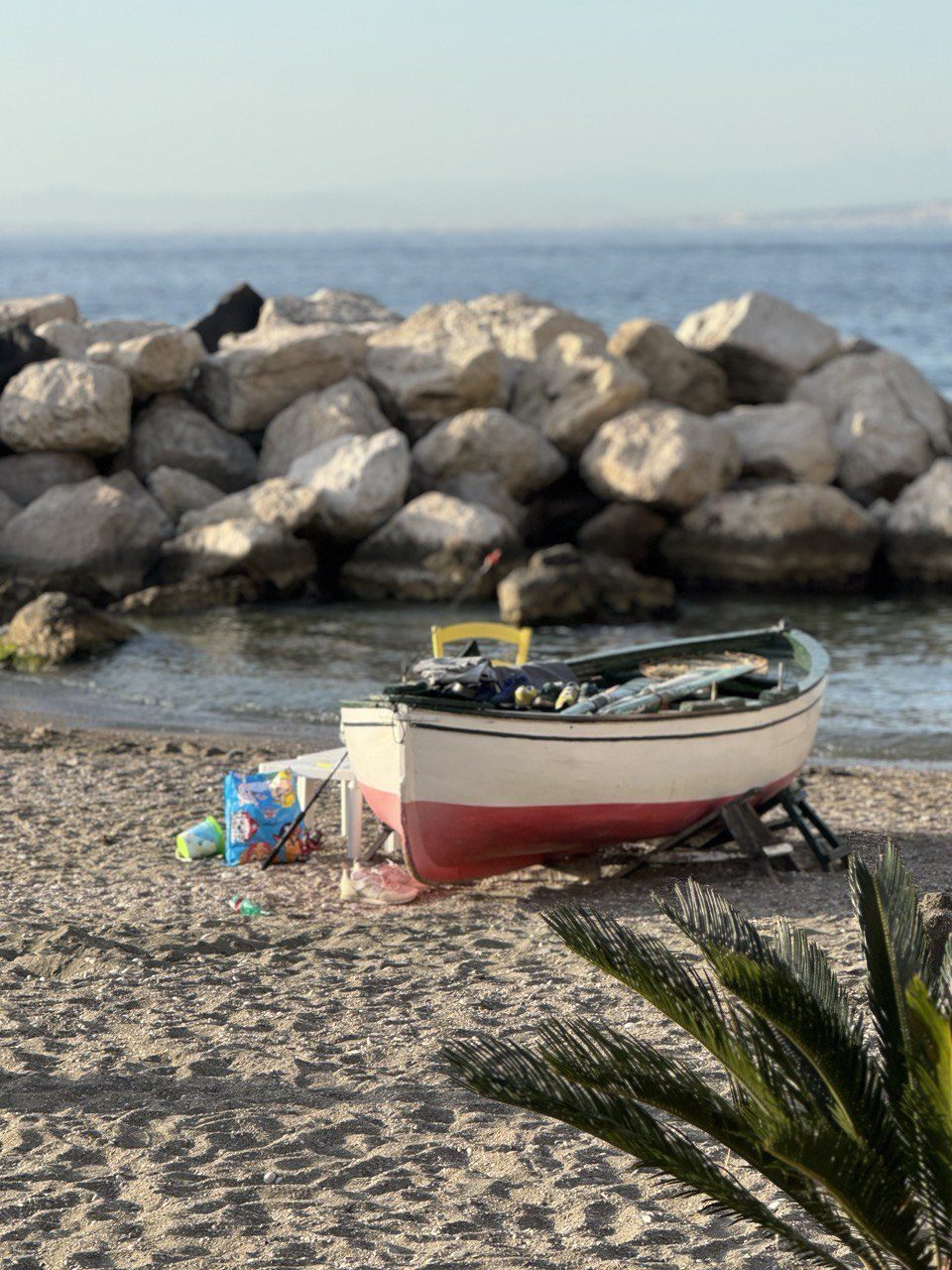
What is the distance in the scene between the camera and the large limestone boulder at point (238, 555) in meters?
20.4

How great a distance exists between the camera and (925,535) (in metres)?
22.1

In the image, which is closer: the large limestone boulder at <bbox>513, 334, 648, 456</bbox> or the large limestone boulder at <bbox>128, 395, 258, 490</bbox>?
the large limestone boulder at <bbox>513, 334, 648, 456</bbox>

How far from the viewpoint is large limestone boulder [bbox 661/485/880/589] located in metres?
21.6

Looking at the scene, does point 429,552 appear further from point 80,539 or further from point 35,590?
point 35,590

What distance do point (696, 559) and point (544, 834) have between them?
12.9 m

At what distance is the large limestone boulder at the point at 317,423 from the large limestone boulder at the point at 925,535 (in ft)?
24.6

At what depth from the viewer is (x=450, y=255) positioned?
532ft

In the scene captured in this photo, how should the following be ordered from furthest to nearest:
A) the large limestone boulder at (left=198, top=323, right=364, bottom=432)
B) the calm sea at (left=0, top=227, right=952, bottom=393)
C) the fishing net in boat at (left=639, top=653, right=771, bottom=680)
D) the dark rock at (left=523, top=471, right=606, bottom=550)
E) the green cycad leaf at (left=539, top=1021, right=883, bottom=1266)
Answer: the calm sea at (left=0, top=227, right=952, bottom=393), the large limestone boulder at (left=198, top=323, right=364, bottom=432), the dark rock at (left=523, top=471, right=606, bottom=550), the fishing net in boat at (left=639, top=653, right=771, bottom=680), the green cycad leaf at (left=539, top=1021, right=883, bottom=1266)

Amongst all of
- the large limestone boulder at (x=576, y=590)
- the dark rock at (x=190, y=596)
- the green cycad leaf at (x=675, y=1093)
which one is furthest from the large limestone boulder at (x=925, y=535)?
the green cycad leaf at (x=675, y=1093)

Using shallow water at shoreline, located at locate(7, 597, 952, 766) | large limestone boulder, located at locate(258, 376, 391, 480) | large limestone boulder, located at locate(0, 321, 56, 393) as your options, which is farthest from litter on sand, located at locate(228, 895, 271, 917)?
large limestone boulder, located at locate(0, 321, 56, 393)

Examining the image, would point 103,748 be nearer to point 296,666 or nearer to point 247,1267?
point 296,666

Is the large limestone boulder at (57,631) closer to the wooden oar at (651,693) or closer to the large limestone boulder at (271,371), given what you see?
the large limestone boulder at (271,371)

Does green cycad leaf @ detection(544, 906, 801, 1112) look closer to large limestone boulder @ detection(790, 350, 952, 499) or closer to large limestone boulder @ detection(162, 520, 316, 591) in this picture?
large limestone boulder @ detection(162, 520, 316, 591)

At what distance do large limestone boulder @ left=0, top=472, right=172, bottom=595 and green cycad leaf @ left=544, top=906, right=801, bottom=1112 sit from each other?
16.8 meters
